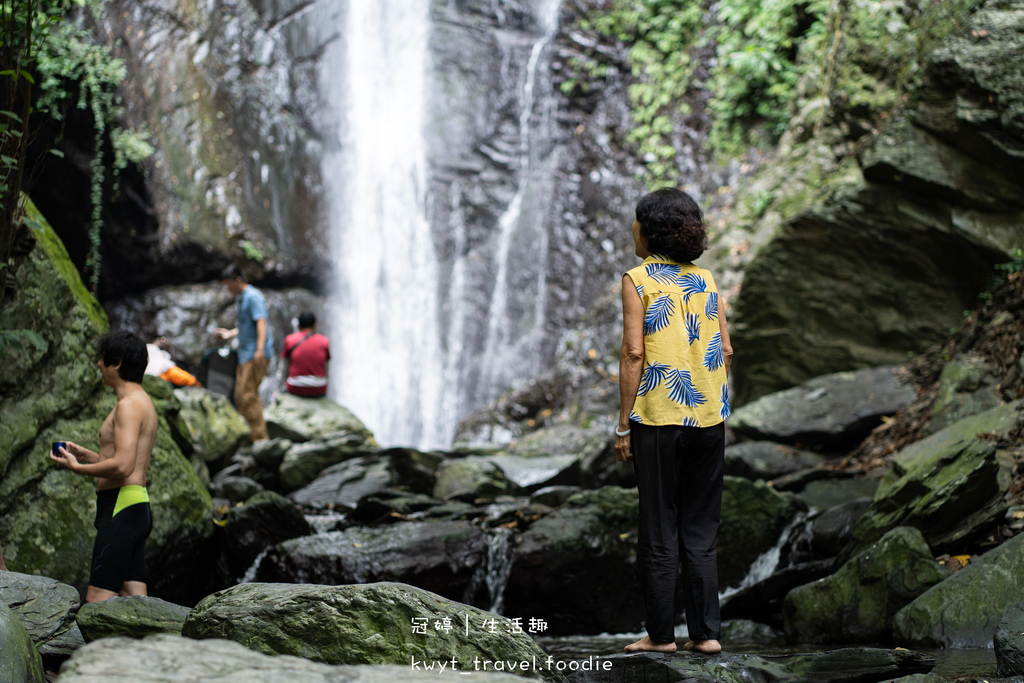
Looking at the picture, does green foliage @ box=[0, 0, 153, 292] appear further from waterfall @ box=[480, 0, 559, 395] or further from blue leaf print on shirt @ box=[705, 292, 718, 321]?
blue leaf print on shirt @ box=[705, 292, 718, 321]

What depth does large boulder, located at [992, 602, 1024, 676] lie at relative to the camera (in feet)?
8.03

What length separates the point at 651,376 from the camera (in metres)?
3.08

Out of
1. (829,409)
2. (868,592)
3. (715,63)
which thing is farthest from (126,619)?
(715,63)

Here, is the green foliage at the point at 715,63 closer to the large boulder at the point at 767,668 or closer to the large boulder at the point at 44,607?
the large boulder at the point at 767,668

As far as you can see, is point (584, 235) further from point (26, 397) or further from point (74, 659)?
point (74, 659)

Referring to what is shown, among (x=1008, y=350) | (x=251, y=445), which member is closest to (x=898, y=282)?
(x=1008, y=350)

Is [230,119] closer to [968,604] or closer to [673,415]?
[673,415]

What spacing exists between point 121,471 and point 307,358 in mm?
5670

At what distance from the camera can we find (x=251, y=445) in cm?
832

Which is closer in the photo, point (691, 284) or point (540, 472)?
point (691, 284)

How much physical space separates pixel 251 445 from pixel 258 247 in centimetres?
676

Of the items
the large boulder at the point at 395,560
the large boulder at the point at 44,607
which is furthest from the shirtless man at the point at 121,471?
the large boulder at the point at 395,560

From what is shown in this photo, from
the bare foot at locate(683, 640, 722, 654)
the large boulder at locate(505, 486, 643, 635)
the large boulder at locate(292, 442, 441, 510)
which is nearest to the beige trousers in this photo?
the large boulder at locate(292, 442, 441, 510)

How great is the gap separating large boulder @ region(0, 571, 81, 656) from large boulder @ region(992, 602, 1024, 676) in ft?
10.6
